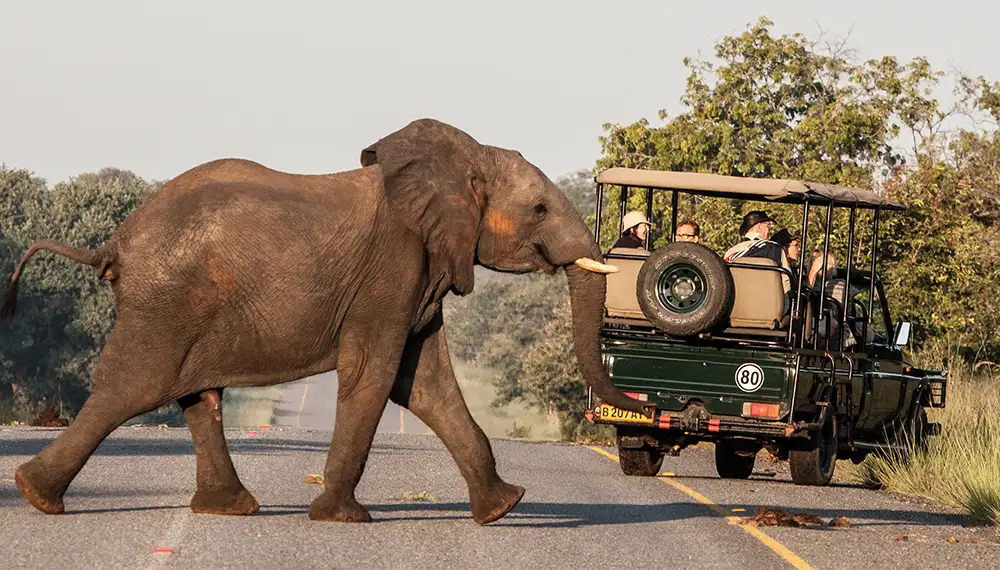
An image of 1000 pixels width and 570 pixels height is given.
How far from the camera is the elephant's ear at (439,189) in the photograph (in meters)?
11.8

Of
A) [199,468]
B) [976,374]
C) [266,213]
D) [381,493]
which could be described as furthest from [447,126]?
[976,374]

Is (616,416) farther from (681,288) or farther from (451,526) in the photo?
(451,526)

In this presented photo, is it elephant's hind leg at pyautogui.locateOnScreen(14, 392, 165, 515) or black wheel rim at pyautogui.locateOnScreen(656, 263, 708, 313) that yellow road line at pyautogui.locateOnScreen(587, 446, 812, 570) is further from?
elephant's hind leg at pyautogui.locateOnScreen(14, 392, 165, 515)

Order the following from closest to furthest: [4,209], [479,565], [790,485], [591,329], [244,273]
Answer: [479,565]
[244,273]
[591,329]
[790,485]
[4,209]

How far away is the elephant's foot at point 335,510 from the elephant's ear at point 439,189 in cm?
160

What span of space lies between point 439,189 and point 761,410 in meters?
5.89

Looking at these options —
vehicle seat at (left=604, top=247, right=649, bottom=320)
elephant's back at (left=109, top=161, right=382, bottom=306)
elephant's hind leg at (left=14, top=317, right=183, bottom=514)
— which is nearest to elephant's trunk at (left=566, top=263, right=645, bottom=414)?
A: elephant's back at (left=109, top=161, right=382, bottom=306)

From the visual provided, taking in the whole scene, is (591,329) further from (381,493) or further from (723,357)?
(723,357)

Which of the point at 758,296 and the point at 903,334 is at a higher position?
the point at 758,296

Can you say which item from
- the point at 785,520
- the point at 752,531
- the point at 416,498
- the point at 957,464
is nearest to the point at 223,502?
the point at 416,498

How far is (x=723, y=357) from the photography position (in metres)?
16.8

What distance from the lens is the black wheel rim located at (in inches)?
648

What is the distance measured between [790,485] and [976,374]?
37.4ft

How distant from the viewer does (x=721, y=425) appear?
1670 centimetres
